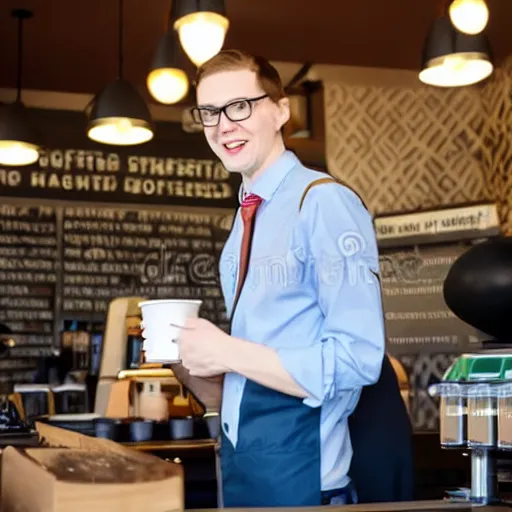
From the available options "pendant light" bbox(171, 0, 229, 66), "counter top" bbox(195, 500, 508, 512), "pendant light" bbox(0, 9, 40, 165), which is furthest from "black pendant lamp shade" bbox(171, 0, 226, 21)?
"counter top" bbox(195, 500, 508, 512)

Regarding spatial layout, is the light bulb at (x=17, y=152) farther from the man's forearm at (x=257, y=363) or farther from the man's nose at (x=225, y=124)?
the man's forearm at (x=257, y=363)

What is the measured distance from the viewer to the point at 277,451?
60.1 inches

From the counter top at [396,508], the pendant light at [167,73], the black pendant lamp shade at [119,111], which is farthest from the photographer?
the black pendant lamp shade at [119,111]

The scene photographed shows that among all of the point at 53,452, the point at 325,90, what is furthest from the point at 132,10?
the point at 53,452

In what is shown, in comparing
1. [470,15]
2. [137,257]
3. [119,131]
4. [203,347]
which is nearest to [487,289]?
[203,347]

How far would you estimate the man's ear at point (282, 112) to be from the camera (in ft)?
5.43

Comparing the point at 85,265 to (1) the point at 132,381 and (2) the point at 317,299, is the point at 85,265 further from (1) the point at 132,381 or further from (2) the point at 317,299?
(2) the point at 317,299

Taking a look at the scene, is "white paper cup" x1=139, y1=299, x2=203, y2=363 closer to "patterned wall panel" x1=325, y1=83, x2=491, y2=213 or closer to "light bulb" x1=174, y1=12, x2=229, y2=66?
"light bulb" x1=174, y1=12, x2=229, y2=66

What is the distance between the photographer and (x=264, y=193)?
165cm

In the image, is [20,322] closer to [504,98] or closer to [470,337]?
[470,337]

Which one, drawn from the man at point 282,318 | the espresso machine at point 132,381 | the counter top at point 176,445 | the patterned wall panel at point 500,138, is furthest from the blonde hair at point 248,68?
the patterned wall panel at point 500,138

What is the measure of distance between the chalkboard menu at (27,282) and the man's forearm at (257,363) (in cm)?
534

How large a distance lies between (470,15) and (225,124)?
1.99 metres

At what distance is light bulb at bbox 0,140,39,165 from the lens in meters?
5.12
